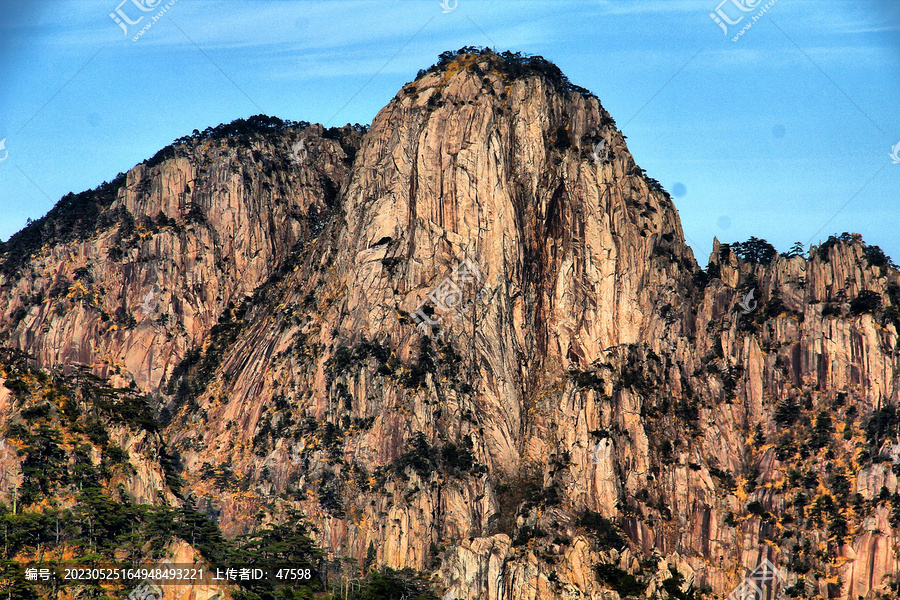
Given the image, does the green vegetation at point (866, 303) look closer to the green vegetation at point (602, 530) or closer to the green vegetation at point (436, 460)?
the green vegetation at point (602, 530)

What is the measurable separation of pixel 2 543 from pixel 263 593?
31.0 metres

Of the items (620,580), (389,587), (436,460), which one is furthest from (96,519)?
(620,580)

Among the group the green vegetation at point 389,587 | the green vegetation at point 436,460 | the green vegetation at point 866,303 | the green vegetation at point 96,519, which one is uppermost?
the green vegetation at point 866,303

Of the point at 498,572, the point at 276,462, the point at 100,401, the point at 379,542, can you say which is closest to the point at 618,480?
the point at 498,572

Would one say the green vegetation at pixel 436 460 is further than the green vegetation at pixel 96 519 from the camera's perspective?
Yes

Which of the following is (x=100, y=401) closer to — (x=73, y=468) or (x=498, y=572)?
(x=73, y=468)

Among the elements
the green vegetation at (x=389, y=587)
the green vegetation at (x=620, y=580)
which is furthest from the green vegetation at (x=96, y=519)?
the green vegetation at (x=620, y=580)

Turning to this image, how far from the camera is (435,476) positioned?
190125 mm
